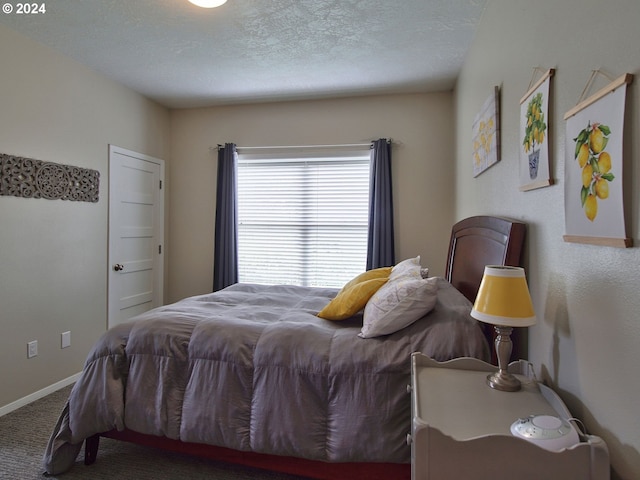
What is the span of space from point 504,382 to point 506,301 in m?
0.28

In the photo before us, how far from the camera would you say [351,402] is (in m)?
1.60

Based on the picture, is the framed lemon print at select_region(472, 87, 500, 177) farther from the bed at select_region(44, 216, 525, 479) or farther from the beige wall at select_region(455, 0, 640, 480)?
the bed at select_region(44, 216, 525, 479)

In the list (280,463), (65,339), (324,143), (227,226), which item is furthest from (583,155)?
(65,339)

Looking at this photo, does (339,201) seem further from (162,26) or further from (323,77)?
(162,26)

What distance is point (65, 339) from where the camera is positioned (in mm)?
3043

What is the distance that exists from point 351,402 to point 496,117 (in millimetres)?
1644

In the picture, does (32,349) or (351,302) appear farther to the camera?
(32,349)

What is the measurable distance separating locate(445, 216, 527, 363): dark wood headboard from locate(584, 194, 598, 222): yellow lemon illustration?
20.3 inches

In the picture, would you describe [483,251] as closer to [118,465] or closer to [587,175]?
[587,175]

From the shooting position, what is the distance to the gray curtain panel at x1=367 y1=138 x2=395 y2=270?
12.1 ft

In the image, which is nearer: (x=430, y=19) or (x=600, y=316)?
(x=600, y=316)

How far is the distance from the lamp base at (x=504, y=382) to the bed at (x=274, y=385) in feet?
0.98

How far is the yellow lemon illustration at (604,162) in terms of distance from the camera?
35.9 inches

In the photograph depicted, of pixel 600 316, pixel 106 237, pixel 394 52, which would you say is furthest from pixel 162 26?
pixel 600 316
